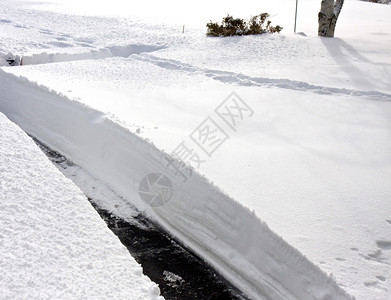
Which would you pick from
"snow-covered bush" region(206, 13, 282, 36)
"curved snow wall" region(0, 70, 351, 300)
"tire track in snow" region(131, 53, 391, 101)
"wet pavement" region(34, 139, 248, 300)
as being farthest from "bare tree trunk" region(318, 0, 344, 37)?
"wet pavement" region(34, 139, 248, 300)

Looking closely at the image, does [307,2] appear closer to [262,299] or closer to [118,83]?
[118,83]

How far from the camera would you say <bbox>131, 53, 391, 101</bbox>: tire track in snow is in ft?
17.9

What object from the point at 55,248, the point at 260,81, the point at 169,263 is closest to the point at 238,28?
the point at 260,81

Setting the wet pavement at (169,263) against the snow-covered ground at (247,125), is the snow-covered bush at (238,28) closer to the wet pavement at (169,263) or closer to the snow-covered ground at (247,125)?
the snow-covered ground at (247,125)

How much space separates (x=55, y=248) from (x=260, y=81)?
164 inches

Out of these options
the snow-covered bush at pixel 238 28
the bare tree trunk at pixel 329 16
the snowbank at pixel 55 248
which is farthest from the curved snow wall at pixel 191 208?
the bare tree trunk at pixel 329 16

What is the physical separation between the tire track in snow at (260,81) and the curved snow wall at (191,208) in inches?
83.9

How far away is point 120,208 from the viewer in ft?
13.5

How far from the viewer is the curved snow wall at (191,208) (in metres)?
2.96

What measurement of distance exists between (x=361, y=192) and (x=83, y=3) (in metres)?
13.0

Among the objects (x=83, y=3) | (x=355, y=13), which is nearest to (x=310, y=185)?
(x=355, y=13)

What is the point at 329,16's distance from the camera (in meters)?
8.30

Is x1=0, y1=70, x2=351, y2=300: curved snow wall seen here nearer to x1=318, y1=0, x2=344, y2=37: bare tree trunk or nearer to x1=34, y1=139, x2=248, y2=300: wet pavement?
x1=34, y1=139, x2=248, y2=300: wet pavement

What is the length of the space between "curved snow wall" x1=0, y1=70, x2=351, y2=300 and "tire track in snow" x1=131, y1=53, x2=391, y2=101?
83.9 inches
